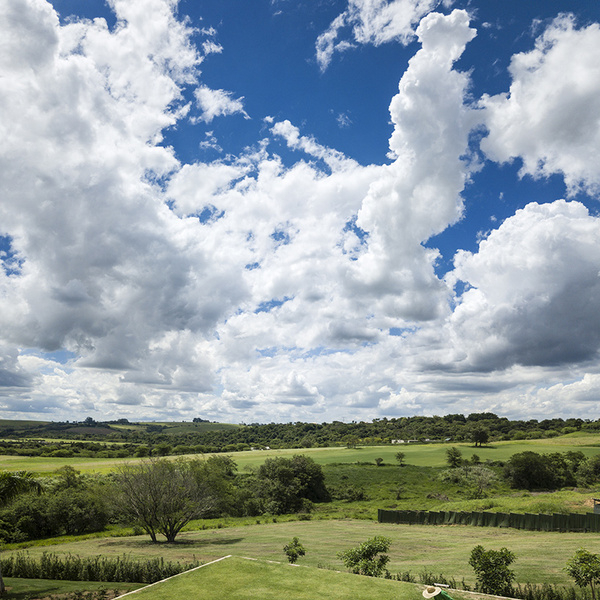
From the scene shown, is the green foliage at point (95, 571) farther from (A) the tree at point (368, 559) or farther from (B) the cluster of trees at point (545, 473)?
(B) the cluster of trees at point (545, 473)

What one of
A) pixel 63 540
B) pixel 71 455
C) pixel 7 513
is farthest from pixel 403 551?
pixel 71 455

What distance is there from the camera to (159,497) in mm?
48312

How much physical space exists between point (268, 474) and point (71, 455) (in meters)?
81.6

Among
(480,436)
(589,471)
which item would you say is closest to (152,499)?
(589,471)

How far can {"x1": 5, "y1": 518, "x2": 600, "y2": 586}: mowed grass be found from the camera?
106 ft

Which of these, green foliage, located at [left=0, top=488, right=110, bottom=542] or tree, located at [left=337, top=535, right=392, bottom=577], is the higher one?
tree, located at [left=337, top=535, right=392, bottom=577]

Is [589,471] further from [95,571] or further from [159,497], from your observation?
[95,571]

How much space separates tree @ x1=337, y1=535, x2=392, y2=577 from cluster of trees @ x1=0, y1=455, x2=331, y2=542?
18.4 metres

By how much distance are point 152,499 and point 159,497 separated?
73cm

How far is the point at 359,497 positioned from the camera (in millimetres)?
101375

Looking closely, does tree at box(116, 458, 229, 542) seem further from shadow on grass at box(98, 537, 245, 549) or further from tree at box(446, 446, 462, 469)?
tree at box(446, 446, 462, 469)

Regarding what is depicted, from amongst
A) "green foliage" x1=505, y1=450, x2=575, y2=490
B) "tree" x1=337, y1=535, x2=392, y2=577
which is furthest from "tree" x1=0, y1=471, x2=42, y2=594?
"green foliage" x1=505, y1=450, x2=575, y2=490

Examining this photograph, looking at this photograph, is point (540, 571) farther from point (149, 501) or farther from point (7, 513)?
point (7, 513)

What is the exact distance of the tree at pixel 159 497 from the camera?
48125 millimetres
